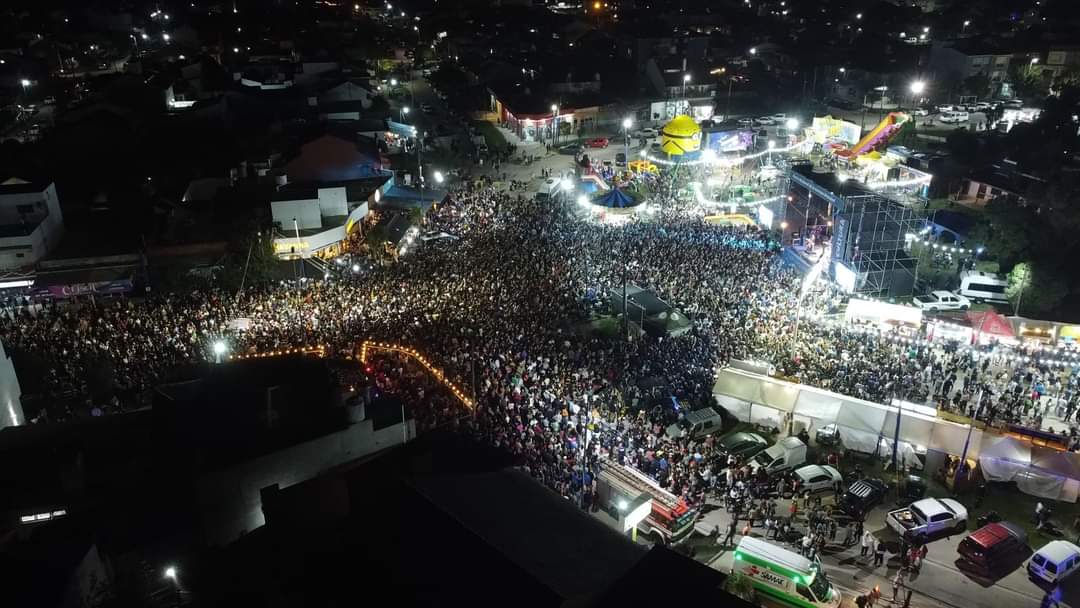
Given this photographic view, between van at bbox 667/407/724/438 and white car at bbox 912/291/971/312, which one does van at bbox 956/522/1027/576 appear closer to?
van at bbox 667/407/724/438

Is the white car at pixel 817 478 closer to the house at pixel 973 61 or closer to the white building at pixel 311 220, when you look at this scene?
the white building at pixel 311 220

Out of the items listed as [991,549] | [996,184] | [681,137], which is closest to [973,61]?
[996,184]

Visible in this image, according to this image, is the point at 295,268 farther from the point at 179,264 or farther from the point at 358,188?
the point at 358,188

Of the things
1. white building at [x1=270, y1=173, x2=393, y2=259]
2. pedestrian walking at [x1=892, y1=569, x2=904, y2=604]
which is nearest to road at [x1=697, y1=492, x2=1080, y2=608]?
pedestrian walking at [x1=892, y1=569, x2=904, y2=604]

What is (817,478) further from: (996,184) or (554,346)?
(996,184)

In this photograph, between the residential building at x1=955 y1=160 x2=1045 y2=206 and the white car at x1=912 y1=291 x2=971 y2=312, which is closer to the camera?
the white car at x1=912 y1=291 x2=971 y2=312

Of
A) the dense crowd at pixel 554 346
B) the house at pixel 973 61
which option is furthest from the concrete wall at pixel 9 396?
the house at pixel 973 61

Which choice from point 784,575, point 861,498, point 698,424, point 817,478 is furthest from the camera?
point 698,424
